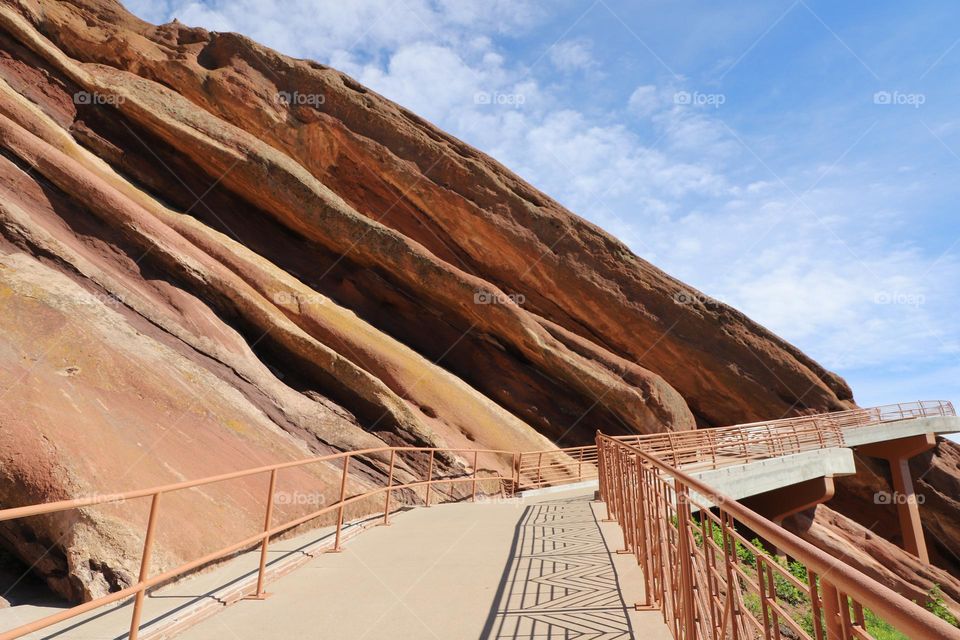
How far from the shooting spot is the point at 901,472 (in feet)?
88.5

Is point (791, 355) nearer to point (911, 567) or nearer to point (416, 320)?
point (911, 567)

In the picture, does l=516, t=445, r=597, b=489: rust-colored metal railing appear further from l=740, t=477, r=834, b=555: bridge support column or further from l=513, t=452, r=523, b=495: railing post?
l=740, t=477, r=834, b=555: bridge support column

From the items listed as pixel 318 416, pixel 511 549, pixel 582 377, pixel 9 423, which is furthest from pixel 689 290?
pixel 9 423

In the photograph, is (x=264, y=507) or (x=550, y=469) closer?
(x=264, y=507)

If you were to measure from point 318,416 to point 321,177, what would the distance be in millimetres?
15163

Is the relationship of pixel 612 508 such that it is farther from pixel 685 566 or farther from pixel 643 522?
pixel 685 566

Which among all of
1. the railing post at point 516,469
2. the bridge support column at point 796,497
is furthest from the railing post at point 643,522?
the bridge support column at point 796,497

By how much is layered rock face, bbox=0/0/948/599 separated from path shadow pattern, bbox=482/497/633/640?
11.7 ft

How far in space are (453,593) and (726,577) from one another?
2961 millimetres

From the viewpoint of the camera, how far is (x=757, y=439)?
19109 mm

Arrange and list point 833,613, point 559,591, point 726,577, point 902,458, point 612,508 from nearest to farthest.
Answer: point 833,613 → point 726,577 → point 559,591 → point 612,508 → point 902,458

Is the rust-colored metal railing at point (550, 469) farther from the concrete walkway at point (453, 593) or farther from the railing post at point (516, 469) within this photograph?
the concrete walkway at point (453, 593)

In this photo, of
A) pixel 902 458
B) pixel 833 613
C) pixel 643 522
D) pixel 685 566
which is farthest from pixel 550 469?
pixel 902 458

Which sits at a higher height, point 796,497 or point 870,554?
point 796,497
